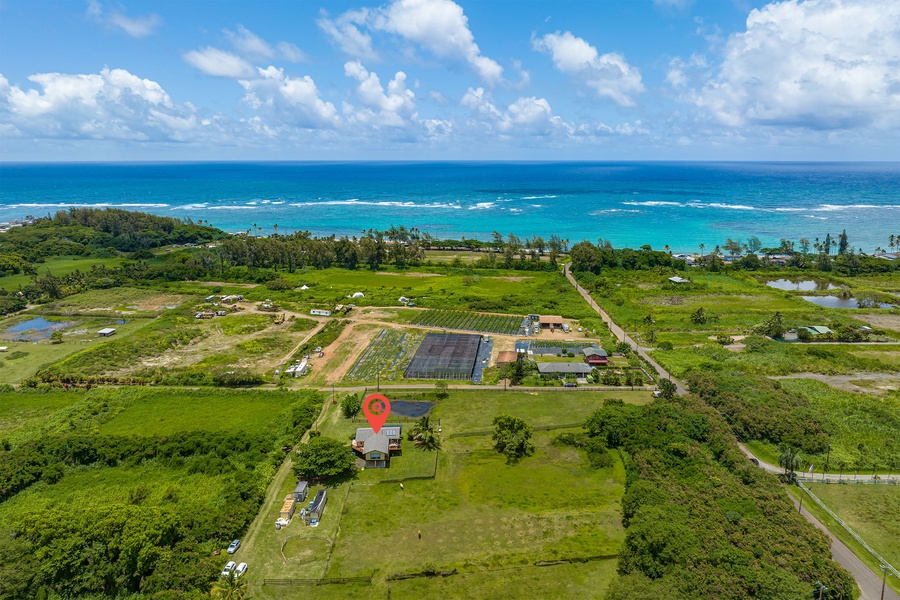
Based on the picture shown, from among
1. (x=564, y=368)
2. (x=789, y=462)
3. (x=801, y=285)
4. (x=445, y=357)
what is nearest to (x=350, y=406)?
(x=445, y=357)

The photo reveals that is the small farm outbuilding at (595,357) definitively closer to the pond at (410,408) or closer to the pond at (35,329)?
the pond at (410,408)

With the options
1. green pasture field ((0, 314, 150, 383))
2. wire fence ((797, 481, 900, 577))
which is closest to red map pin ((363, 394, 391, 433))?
wire fence ((797, 481, 900, 577))

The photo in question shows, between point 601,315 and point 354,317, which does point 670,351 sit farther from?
point 354,317

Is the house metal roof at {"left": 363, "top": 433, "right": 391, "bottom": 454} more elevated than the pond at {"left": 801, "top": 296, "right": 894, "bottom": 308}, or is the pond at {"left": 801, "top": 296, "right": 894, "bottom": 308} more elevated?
the pond at {"left": 801, "top": 296, "right": 894, "bottom": 308}

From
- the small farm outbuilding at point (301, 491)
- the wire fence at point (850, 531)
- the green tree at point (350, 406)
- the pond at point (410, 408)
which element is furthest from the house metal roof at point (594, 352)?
the small farm outbuilding at point (301, 491)

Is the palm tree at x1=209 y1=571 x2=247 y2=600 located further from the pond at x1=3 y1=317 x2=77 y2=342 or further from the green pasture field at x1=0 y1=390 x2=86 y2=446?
the pond at x1=3 y1=317 x2=77 y2=342
